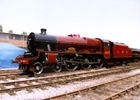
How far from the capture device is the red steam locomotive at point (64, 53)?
1580 cm

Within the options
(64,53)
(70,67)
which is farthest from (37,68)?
(70,67)

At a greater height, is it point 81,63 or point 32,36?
point 32,36

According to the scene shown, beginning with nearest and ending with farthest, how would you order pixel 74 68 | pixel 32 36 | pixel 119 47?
pixel 32 36
pixel 74 68
pixel 119 47

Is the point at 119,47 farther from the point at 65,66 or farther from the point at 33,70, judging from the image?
the point at 33,70

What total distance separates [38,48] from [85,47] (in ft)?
18.5

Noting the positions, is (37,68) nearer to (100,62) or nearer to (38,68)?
(38,68)

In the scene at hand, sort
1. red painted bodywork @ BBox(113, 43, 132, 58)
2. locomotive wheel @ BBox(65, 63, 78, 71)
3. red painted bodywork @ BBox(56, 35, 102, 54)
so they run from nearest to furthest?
red painted bodywork @ BBox(56, 35, 102, 54) < locomotive wheel @ BBox(65, 63, 78, 71) < red painted bodywork @ BBox(113, 43, 132, 58)

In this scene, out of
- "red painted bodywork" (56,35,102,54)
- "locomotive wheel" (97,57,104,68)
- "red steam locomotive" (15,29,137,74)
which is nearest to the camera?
"red steam locomotive" (15,29,137,74)

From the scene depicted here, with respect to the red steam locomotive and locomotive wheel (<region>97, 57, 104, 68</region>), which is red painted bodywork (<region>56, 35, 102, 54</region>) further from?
locomotive wheel (<region>97, 57, 104, 68</region>)

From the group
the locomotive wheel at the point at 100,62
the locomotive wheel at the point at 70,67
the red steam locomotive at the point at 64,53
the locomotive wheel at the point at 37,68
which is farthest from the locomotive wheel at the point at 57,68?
the locomotive wheel at the point at 100,62


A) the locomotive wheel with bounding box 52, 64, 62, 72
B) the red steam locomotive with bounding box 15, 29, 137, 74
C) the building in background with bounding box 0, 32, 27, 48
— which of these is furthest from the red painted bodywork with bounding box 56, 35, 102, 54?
the building in background with bounding box 0, 32, 27, 48

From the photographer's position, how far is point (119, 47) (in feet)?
86.2

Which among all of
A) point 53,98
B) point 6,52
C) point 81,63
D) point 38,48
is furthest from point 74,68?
point 53,98

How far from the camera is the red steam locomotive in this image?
1580 centimetres
